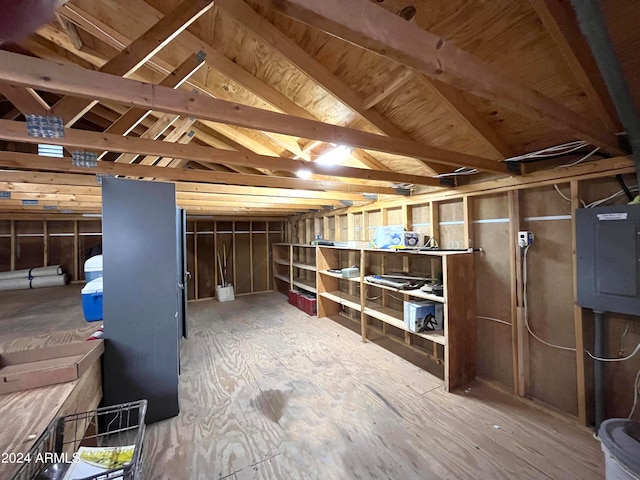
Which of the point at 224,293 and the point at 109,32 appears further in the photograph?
the point at 224,293

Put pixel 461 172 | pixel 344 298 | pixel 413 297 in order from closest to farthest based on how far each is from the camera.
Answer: pixel 461 172 < pixel 413 297 < pixel 344 298

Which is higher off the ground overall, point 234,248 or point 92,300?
point 234,248

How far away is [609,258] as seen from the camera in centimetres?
167

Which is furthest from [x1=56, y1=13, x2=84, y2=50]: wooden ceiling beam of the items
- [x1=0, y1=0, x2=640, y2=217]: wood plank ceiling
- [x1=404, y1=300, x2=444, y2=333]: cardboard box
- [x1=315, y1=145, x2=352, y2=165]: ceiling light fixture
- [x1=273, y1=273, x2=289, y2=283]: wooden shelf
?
[x1=273, y1=273, x2=289, y2=283]: wooden shelf

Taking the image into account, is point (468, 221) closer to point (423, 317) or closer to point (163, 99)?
point (423, 317)

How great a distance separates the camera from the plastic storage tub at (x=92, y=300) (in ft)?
6.80

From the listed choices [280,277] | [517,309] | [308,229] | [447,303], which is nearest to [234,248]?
[280,277]

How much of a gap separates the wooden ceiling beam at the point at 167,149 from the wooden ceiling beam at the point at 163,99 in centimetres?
55

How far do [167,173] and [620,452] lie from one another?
3230 millimetres

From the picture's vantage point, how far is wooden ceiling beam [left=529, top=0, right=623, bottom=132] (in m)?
1.10

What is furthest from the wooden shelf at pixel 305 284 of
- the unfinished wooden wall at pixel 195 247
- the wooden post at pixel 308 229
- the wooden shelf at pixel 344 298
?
the unfinished wooden wall at pixel 195 247

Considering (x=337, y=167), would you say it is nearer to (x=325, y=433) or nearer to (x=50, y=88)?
(x=50, y=88)

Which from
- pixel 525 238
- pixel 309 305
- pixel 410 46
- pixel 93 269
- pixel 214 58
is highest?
pixel 214 58

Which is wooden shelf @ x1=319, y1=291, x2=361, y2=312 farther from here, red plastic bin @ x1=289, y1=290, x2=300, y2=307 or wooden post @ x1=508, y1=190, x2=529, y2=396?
wooden post @ x1=508, y1=190, x2=529, y2=396
